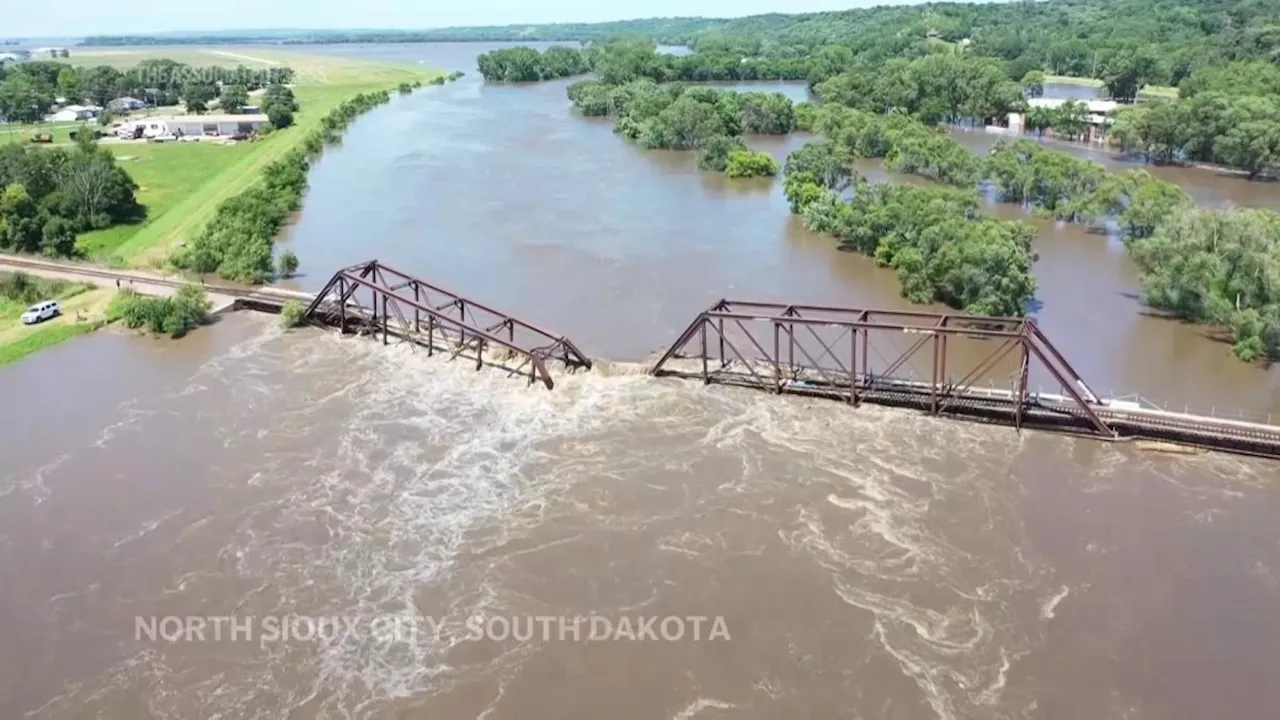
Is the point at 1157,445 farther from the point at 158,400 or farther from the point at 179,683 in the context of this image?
the point at 158,400

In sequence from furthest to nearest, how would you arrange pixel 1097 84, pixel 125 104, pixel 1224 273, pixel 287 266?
1. pixel 1097 84
2. pixel 125 104
3. pixel 287 266
4. pixel 1224 273

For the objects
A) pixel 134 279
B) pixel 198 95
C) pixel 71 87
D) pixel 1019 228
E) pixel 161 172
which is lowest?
pixel 134 279

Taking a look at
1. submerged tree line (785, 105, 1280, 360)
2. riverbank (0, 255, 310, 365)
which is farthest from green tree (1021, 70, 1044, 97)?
riverbank (0, 255, 310, 365)

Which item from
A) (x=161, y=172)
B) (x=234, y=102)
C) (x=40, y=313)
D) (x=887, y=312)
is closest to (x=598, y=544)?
(x=887, y=312)

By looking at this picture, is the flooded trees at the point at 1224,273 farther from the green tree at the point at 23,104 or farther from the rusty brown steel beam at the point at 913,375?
the green tree at the point at 23,104

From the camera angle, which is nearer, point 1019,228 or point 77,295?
point 1019,228

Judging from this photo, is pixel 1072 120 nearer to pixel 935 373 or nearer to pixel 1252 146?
pixel 1252 146

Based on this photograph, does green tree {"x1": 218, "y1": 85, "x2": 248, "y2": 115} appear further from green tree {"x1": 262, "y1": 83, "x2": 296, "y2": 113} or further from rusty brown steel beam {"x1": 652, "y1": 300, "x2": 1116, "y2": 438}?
rusty brown steel beam {"x1": 652, "y1": 300, "x2": 1116, "y2": 438}
